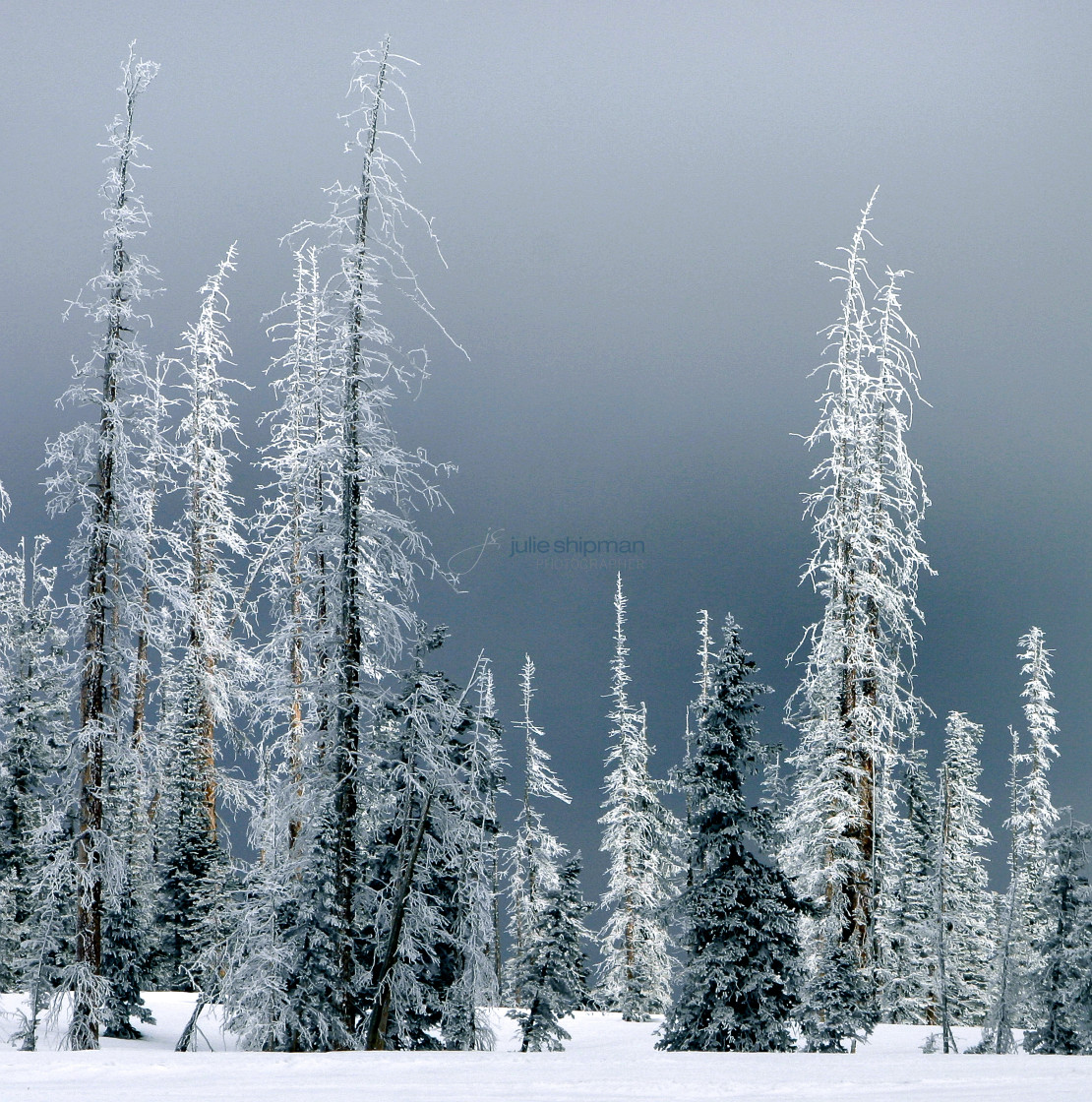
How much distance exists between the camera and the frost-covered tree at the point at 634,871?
125ft

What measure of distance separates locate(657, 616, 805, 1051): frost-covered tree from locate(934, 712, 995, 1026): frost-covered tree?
19.9 metres

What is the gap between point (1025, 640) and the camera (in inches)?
1532

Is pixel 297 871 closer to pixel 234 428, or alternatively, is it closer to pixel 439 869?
pixel 439 869

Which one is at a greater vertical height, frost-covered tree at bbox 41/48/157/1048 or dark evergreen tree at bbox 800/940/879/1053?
frost-covered tree at bbox 41/48/157/1048

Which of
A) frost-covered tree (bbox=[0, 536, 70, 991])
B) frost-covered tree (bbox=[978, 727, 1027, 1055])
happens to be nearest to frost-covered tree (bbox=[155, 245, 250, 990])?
frost-covered tree (bbox=[0, 536, 70, 991])

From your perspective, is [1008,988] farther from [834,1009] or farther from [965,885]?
[965,885]

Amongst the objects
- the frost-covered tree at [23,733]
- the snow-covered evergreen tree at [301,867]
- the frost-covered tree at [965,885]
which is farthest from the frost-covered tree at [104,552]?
the frost-covered tree at [965,885]

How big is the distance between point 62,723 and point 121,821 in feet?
25.2

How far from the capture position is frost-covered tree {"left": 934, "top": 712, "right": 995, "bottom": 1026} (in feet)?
127

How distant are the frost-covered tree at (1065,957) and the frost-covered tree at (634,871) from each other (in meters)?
16.9

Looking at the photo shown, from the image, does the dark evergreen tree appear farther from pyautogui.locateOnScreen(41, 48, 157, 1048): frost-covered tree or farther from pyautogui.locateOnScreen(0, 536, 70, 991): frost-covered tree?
pyautogui.locateOnScreen(0, 536, 70, 991): frost-covered tree

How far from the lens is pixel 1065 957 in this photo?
21234 mm

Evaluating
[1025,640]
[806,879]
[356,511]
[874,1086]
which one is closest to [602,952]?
[806,879]

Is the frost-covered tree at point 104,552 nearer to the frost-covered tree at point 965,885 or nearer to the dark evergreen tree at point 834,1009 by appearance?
the dark evergreen tree at point 834,1009
